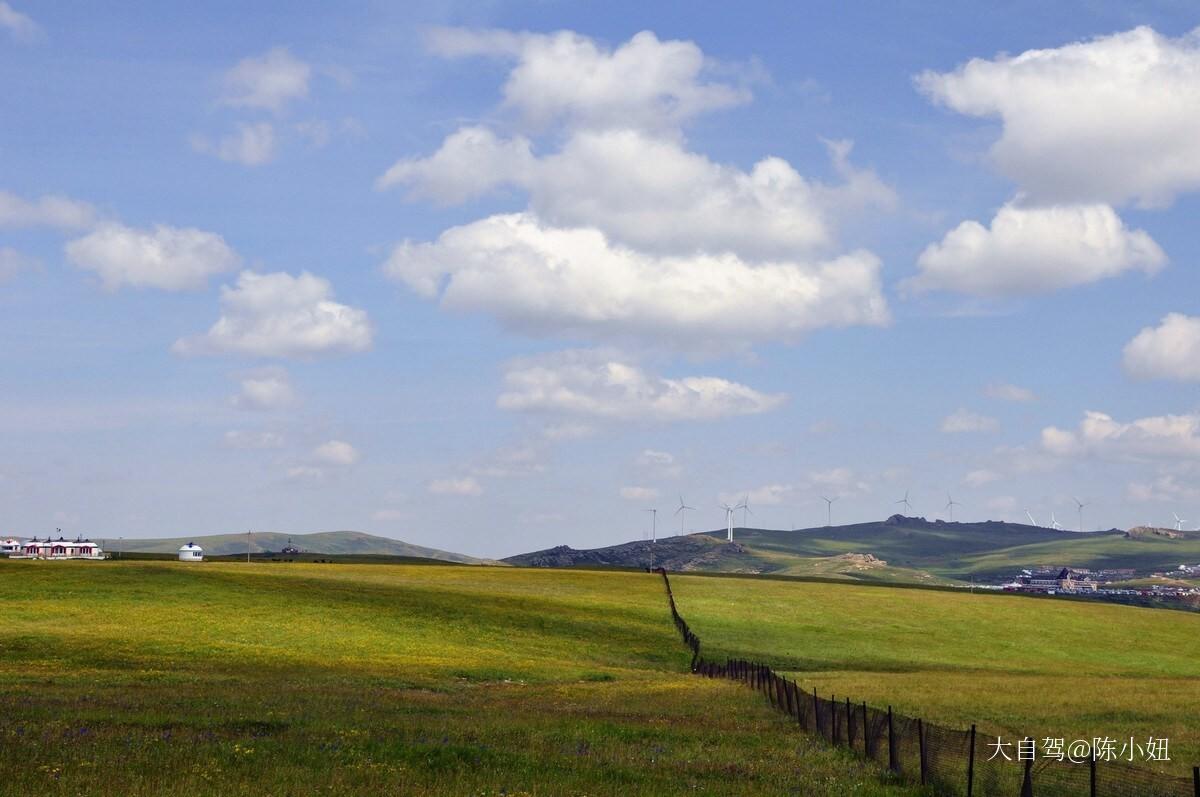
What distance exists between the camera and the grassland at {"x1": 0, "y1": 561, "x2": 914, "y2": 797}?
797 inches

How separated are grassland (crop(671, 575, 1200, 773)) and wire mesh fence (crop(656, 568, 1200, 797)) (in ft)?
25.4

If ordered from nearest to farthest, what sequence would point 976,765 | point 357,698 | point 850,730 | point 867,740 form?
point 976,765 → point 867,740 → point 850,730 → point 357,698

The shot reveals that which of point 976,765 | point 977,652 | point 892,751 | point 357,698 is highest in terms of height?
point 976,765

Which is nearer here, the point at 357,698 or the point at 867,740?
→ the point at 867,740


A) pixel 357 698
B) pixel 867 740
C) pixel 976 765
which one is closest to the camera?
pixel 976 765

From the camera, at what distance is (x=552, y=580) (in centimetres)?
13875

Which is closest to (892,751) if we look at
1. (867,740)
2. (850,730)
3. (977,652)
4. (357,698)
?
(867,740)

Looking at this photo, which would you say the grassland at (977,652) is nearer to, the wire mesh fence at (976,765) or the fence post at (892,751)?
the wire mesh fence at (976,765)

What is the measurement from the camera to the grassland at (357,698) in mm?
20234

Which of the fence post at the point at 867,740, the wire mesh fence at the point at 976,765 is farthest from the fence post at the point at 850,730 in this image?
the fence post at the point at 867,740

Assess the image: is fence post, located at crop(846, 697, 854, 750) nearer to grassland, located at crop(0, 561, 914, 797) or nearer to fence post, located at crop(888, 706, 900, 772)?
grassland, located at crop(0, 561, 914, 797)

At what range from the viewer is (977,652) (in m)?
92.4

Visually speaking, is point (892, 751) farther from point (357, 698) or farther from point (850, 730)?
point (357, 698)

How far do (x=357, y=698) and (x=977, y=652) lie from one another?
6638cm
